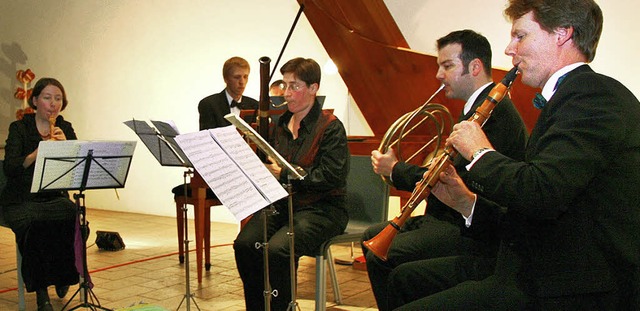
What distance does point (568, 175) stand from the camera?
1.63m

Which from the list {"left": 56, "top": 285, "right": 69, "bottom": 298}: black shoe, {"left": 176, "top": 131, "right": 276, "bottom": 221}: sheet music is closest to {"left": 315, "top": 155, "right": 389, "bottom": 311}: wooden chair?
{"left": 176, "top": 131, "right": 276, "bottom": 221}: sheet music

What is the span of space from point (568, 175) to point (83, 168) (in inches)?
99.4

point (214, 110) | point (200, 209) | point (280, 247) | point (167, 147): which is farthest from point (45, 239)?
point (214, 110)

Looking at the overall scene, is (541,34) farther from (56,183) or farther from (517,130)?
(56,183)

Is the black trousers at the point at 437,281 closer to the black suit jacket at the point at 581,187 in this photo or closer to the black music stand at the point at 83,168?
the black suit jacket at the point at 581,187

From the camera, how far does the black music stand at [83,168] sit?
3.26m

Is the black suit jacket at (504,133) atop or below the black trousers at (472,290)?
atop

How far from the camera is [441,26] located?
17.3 ft

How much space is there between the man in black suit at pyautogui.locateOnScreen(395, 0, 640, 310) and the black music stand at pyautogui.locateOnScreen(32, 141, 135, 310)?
2.15 meters

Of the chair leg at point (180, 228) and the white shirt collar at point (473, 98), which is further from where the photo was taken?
the chair leg at point (180, 228)

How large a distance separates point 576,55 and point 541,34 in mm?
108

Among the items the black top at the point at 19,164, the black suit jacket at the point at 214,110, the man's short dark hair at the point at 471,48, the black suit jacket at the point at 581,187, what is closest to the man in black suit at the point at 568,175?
the black suit jacket at the point at 581,187

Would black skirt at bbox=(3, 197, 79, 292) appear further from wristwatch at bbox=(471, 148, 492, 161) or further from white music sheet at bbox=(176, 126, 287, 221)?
wristwatch at bbox=(471, 148, 492, 161)

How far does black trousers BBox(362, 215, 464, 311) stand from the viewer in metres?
2.75
